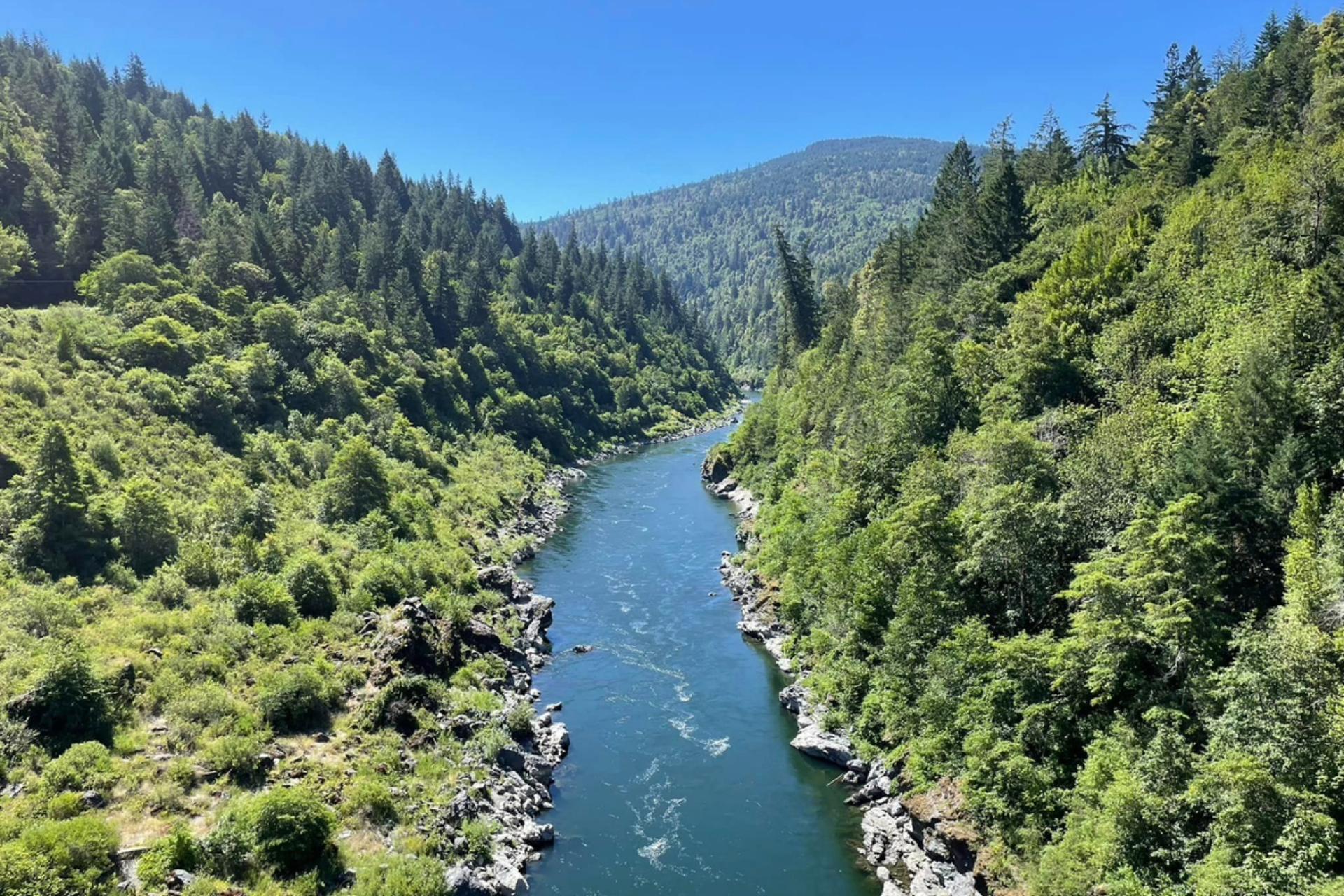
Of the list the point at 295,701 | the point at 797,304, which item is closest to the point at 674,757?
the point at 295,701

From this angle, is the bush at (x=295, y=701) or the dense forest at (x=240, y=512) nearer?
the dense forest at (x=240, y=512)

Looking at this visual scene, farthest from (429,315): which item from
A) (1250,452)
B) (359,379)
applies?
(1250,452)

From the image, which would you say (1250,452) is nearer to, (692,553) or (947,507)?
(947,507)

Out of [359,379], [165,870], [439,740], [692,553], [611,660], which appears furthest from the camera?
[359,379]

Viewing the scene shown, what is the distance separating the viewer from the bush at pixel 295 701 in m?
36.4

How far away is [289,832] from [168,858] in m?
3.77

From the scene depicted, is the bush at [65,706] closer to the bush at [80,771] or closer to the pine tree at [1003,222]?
the bush at [80,771]

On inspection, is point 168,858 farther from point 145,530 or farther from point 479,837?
point 145,530

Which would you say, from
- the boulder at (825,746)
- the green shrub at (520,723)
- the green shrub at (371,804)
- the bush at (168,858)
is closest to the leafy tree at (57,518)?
the bush at (168,858)

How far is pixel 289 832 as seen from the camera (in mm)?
28188

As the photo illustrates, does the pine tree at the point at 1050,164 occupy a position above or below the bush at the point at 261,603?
above

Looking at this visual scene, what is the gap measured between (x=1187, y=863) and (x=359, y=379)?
89.4 meters

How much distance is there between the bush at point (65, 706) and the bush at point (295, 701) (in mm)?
6266

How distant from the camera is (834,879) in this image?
101 feet
